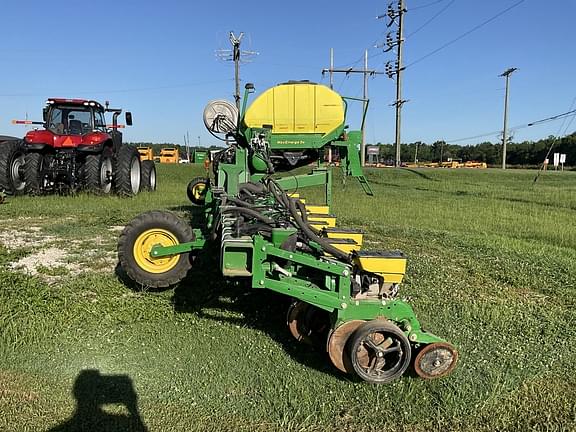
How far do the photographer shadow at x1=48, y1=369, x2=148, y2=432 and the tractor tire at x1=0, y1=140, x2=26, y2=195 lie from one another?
33.6 ft

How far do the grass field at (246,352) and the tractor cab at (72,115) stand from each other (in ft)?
23.5

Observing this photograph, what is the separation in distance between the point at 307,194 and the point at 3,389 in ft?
45.2

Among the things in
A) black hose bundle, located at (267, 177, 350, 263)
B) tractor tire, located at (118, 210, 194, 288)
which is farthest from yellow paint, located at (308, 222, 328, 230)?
tractor tire, located at (118, 210, 194, 288)

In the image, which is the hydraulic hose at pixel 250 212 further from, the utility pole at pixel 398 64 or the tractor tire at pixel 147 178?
the utility pole at pixel 398 64

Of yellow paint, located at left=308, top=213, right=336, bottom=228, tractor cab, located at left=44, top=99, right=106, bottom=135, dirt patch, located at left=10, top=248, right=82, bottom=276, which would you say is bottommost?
dirt patch, located at left=10, top=248, right=82, bottom=276

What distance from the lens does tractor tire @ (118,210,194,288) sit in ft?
14.5

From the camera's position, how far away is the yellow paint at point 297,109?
748 cm

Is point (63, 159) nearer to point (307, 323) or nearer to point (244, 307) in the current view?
point (244, 307)

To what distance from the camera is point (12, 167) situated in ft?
39.8

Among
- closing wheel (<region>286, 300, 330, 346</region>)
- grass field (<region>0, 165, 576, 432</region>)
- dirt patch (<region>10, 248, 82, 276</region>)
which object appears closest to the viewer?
grass field (<region>0, 165, 576, 432</region>)

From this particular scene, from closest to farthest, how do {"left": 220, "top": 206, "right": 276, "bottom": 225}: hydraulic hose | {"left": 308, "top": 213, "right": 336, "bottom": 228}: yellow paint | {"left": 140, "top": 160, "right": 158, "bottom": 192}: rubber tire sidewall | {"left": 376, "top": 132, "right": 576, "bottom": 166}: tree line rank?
1. {"left": 220, "top": 206, "right": 276, "bottom": 225}: hydraulic hose
2. {"left": 308, "top": 213, "right": 336, "bottom": 228}: yellow paint
3. {"left": 140, "top": 160, "right": 158, "bottom": 192}: rubber tire sidewall
4. {"left": 376, "top": 132, "right": 576, "bottom": 166}: tree line

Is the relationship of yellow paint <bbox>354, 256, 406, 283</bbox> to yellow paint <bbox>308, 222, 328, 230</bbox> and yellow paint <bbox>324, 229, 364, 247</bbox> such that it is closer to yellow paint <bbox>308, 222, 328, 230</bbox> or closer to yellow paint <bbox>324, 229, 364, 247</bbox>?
yellow paint <bbox>324, 229, 364, 247</bbox>

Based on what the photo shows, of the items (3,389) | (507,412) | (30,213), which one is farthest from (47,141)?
(507,412)

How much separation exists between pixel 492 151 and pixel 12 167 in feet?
276
